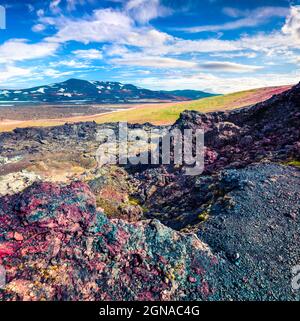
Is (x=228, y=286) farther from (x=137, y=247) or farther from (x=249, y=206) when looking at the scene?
(x=249, y=206)

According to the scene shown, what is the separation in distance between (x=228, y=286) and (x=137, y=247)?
3.57 metres

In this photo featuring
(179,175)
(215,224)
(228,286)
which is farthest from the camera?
(179,175)

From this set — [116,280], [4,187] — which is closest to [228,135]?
[4,187]

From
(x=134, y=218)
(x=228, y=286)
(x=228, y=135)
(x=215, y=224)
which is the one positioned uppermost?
(x=228, y=135)

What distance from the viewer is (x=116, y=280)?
11062 mm

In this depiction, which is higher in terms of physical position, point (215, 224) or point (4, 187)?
point (215, 224)

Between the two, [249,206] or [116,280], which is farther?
[249,206]

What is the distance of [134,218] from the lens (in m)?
23.0

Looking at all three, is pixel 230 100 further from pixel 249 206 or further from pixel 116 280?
pixel 116 280

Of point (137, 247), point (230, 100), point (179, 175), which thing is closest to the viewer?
point (137, 247)
